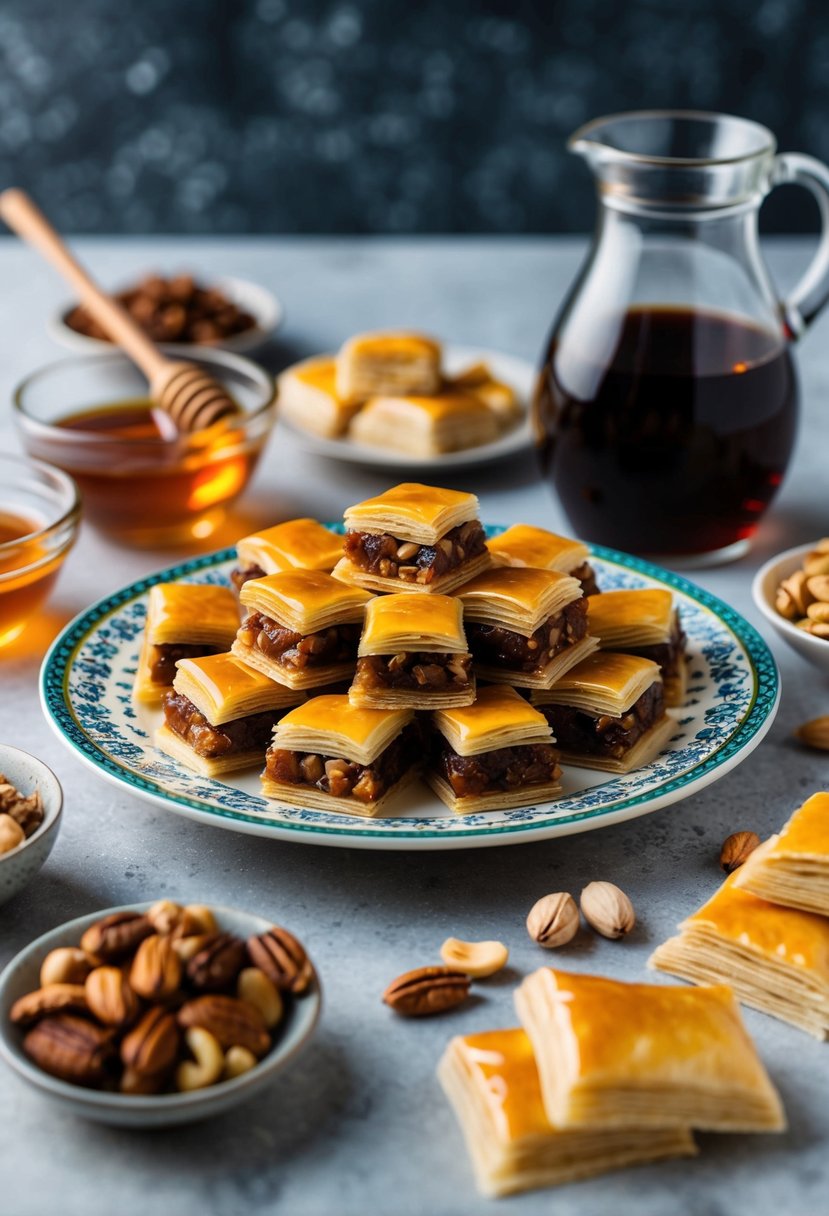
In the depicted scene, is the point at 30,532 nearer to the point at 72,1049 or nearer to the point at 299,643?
the point at 299,643

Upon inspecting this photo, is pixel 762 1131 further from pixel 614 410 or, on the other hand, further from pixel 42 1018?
pixel 614 410

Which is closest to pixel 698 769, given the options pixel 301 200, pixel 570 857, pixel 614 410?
pixel 570 857

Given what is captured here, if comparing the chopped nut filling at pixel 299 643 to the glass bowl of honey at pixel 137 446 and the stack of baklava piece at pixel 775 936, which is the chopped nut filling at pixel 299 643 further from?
the glass bowl of honey at pixel 137 446

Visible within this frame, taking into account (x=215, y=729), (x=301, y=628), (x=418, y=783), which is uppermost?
(x=301, y=628)

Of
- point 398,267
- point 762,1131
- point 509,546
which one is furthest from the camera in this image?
point 398,267

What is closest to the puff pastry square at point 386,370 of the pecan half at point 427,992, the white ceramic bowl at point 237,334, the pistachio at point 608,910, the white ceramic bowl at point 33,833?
the white ceramic bowl at point 237,334

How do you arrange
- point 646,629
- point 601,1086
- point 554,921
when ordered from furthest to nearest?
point 646,629 → point 554,921 → point 601,1086

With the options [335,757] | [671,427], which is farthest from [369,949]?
[671,427]
